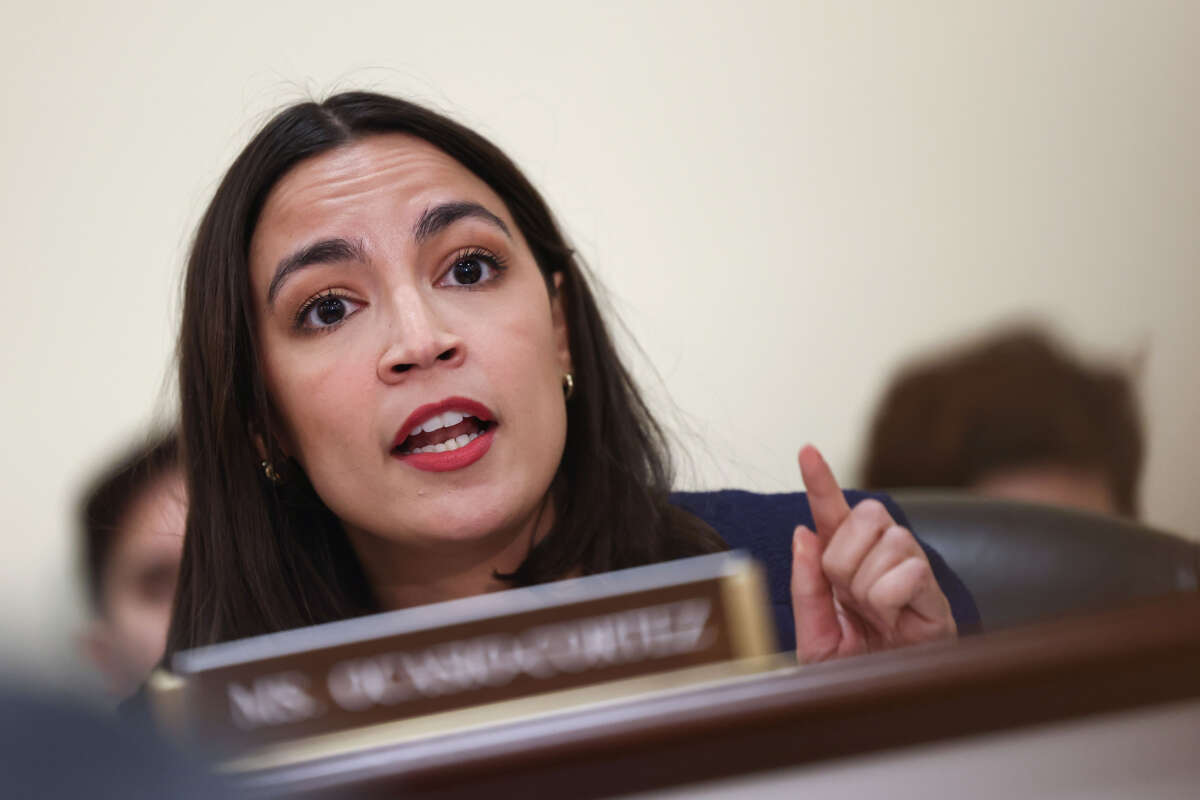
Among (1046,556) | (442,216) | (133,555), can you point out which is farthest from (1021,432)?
(133,555)

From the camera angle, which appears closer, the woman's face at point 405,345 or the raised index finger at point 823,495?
the raised index finger at point 823,495

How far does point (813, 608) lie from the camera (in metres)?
0.54

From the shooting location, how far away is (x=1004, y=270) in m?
0.75

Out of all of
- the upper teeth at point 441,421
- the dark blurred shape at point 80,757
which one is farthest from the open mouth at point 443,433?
the dark blurred shape at point 80,757

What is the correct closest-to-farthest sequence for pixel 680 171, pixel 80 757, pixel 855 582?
1. pixel 80 757
2. pixel 855 582
3. pixel 680 171

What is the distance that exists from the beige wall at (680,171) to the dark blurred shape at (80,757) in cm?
52

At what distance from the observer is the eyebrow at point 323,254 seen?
0.63m

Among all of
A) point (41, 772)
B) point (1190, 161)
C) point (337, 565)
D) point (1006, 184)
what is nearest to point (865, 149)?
point (1006, 184)

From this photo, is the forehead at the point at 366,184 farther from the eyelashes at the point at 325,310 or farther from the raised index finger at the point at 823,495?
the raised index finger at the point at 823,495

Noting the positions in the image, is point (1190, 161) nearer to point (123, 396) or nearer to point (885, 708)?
point (885, 708)

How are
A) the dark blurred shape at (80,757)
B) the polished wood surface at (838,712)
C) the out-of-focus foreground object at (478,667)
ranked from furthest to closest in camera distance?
the out-of-focus foreground object at (478,667) < the polished wood surface at (838,712) < the dark blurred shape at (80,757)

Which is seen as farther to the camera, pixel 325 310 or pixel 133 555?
pixel 133 555

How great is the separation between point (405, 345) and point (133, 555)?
0.30 metres

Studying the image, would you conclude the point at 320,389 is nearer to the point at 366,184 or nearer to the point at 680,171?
the point at 366,184
